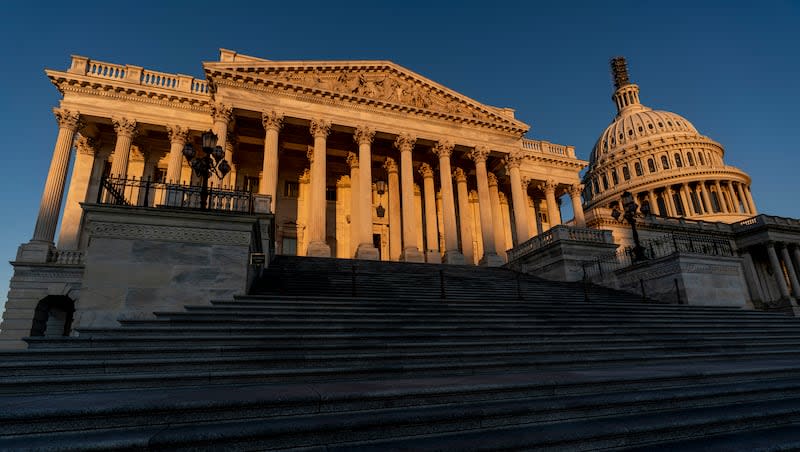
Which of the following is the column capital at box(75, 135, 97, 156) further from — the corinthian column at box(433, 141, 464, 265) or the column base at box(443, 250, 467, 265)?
the column base at box(443, 250, 467, 265)

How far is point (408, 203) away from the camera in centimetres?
2766

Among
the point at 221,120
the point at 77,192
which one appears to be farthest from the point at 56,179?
the point at 221,120

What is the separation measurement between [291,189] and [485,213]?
16290 millimetres

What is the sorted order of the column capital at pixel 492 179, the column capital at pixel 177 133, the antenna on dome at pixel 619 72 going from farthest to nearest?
the antenna on dome at pixel 619 72
the column capital at pixel 492 179
the column capital at pixel 177 133

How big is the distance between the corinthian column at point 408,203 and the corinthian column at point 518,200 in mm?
8603

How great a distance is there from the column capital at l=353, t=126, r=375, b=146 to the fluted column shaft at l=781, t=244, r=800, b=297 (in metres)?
51.4

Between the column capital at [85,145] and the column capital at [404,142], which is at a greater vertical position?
the column capital at [404,142]

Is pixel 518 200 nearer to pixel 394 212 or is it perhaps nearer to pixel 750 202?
pixel 394 212

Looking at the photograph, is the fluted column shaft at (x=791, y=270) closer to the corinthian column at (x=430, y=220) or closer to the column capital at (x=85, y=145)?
the corinthian column at (x=430, y=220)

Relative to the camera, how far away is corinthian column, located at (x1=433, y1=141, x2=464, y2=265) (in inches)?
1085

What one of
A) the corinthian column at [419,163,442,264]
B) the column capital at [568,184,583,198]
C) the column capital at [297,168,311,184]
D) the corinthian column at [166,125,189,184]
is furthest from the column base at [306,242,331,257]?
the column capital at [568,184,583,198]

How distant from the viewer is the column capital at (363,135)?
2803 centimetres

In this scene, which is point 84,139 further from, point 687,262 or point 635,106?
point 635,106

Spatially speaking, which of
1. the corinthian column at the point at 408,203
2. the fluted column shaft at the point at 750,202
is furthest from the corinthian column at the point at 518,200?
the fluted column shaft at the point at 750,202
